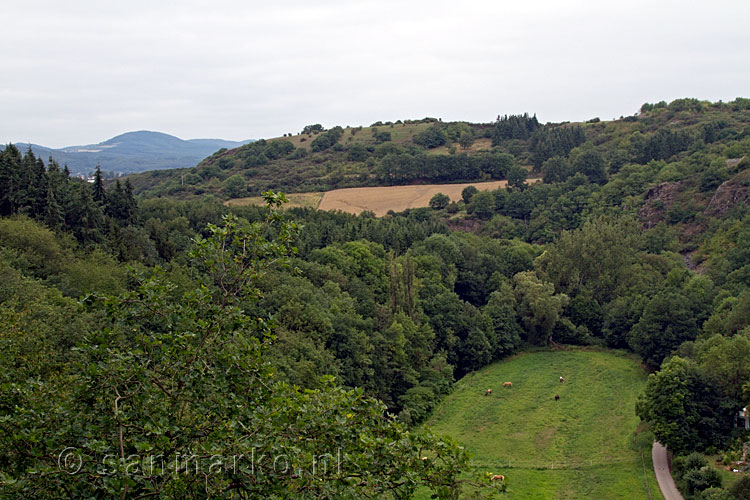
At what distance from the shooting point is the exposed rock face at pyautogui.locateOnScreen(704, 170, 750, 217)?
7744 centimetres

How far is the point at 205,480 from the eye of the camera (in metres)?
7.41

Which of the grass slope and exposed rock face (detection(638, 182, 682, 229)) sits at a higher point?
exposed rock face (detection(638, 182, 682, 229))

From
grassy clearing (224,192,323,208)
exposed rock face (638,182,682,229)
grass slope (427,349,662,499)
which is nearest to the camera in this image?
grass slope (427,349,662,499)

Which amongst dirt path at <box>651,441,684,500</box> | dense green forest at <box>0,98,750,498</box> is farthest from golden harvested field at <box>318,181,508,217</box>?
dirt path at <box>651,441,684,500</box>

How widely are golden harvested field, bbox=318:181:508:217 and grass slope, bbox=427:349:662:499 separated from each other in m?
47.4

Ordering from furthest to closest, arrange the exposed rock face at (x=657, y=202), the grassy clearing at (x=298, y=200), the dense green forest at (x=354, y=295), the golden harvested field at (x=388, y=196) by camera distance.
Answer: the golden harvested field at (x=388, y=196) < the grassy clearing at (x=298, y=200) < the exposed rock face at (x=657, y=202) < the dense green forest at (x=354, y=295)

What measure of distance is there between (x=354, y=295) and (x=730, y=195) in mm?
56420

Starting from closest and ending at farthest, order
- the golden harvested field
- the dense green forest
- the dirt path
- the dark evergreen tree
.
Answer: the dense green forest, the dirt path, the dark evergreen tree, the golden harvested field

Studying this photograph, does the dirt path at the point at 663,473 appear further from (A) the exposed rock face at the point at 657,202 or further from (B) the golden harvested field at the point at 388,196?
(B) the golden harvested field at the point at 388,196

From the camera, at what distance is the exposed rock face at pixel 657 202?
3423 inches

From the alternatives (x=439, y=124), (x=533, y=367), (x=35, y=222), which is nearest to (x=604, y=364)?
(x=533, y=367)

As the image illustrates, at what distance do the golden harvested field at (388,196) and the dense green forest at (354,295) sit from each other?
4.92m

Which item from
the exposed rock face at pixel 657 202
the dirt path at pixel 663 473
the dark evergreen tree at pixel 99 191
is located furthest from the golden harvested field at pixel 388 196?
the dirt path at pixel 663 473

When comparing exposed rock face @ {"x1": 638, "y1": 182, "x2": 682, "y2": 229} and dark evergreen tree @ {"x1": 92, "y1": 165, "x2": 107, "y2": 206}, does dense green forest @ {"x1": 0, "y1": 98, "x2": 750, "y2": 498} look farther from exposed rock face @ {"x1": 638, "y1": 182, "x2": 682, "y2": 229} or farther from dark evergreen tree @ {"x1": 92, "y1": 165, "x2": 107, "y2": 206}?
dark evergreen tree @ {"x1": 92, "y1": 165, "x2": 107, "y2": 206}
